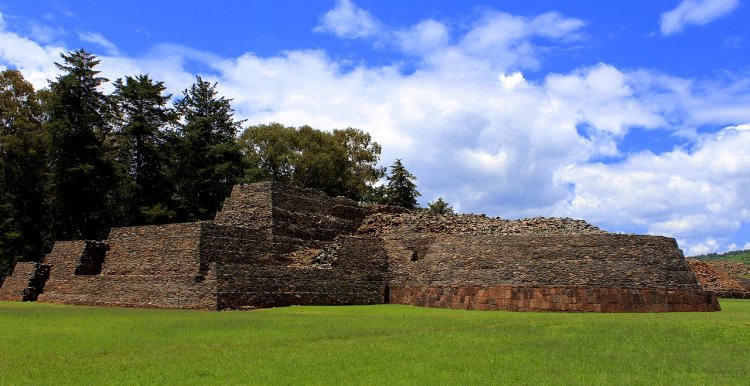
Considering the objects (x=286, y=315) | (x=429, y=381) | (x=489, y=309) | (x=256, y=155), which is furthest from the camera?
(x=256, y=155)

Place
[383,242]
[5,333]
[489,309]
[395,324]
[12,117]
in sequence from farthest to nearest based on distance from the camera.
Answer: [12,117] < [383,242] < [489,309] < [395,324] < [5,333]

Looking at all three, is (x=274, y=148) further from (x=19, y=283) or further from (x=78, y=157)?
(x=19, y=283)

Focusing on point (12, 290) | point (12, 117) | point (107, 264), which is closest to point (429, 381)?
point (107, 264)

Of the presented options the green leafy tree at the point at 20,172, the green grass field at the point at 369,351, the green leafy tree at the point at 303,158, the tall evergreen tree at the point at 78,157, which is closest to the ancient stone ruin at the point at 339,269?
the green grass field at the point at 369,351

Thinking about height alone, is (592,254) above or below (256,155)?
below

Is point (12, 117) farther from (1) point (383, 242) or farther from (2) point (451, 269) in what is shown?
(2) point (451, 269)

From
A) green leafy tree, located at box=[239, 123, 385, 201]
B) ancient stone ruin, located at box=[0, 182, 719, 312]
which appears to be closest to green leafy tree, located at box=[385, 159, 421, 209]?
green leafy tree, located at box=[239, 123, 385, 201]

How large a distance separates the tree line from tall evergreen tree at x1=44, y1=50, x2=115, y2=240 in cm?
6

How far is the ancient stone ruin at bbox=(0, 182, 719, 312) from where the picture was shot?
23.6 m

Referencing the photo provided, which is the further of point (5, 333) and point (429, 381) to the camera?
point (5, 333)

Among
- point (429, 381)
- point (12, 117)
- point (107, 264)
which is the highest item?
point (12, 117)

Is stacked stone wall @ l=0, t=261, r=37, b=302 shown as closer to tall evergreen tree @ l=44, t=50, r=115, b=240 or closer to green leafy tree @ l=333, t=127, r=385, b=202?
tall evergreen tree @ l=44, t=50, r=115, b=240

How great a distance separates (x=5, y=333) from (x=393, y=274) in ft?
59.9

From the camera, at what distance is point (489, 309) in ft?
80.1
